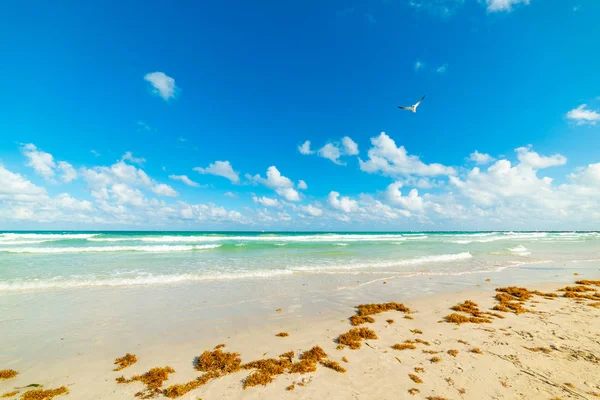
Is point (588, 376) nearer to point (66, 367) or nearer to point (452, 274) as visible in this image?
point (66, 367)

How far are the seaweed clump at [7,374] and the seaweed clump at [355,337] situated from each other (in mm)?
6509

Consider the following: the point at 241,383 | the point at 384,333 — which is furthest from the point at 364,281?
the point at 241,383

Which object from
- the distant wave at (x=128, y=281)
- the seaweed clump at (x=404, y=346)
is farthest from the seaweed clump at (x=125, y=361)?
the distant wave at (x=128, y=281)

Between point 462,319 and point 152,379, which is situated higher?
point 462,319

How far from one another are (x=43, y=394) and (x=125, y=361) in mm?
1223

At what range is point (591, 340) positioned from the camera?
585cm

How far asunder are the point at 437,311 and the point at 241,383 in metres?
6.50

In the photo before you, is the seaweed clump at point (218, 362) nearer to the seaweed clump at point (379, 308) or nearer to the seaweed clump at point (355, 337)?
the seaweed clump at point (355, 337)

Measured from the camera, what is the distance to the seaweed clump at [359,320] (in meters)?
7.27

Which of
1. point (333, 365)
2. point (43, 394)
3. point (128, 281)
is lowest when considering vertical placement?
point (43, 394)

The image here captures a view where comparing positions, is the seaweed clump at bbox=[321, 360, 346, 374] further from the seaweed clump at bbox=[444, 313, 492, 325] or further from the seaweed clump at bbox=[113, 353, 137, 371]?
the seaweed clump at bbox=[444, 313, 492, 325]

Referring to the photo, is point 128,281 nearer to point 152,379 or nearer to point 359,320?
point 152,379

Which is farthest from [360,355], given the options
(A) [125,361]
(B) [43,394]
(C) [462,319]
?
(B) [43,394]

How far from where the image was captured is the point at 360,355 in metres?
5.48
